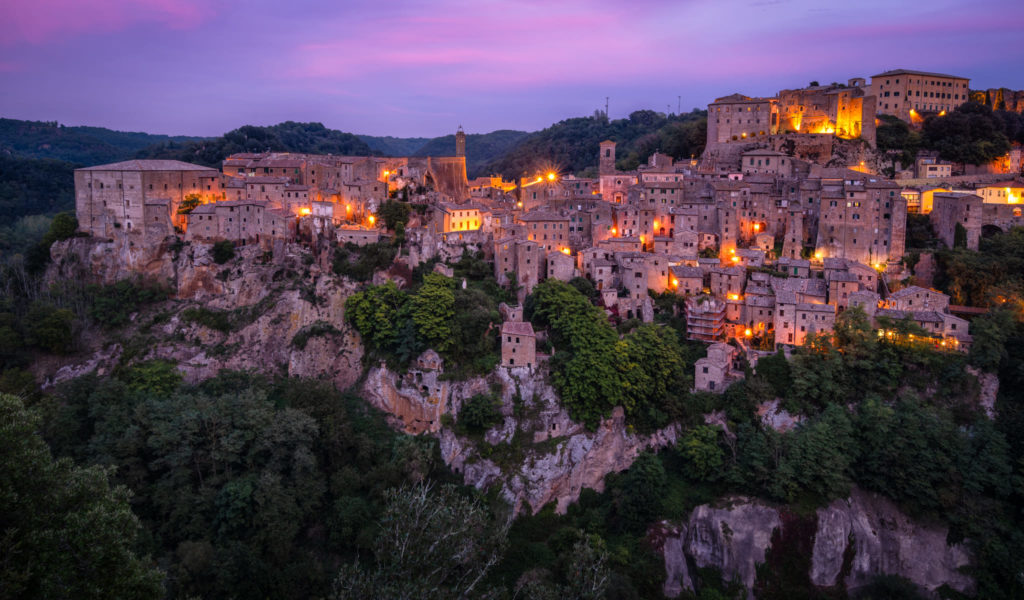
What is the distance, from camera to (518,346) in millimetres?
29047

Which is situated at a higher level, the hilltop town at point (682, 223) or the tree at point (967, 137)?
the tree at point (967, 137)

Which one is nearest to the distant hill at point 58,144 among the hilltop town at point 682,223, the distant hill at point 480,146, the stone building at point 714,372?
the distant hill at point 480,146

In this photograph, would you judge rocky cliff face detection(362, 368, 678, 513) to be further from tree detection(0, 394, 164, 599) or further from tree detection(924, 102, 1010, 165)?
tree detection(924, 102, 1010, 165)

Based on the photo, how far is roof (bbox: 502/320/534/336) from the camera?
28922mm

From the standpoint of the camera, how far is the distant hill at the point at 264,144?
59594 millimetres

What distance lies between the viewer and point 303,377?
32.6 m

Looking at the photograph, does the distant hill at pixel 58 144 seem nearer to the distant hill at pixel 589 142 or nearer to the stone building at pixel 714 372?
the distant hill at pixel 589 142

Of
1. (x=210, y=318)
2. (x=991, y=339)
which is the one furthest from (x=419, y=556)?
(x=991, y=339)

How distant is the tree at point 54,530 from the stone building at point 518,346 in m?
18.1

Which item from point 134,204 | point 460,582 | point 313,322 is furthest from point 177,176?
point 460,582

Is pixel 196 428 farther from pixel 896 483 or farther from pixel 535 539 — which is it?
pixel 896 483

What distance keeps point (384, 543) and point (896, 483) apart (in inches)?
812

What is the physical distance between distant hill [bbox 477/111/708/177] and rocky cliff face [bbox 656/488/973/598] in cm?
3594

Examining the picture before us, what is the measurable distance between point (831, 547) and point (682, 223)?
18.6 metres
